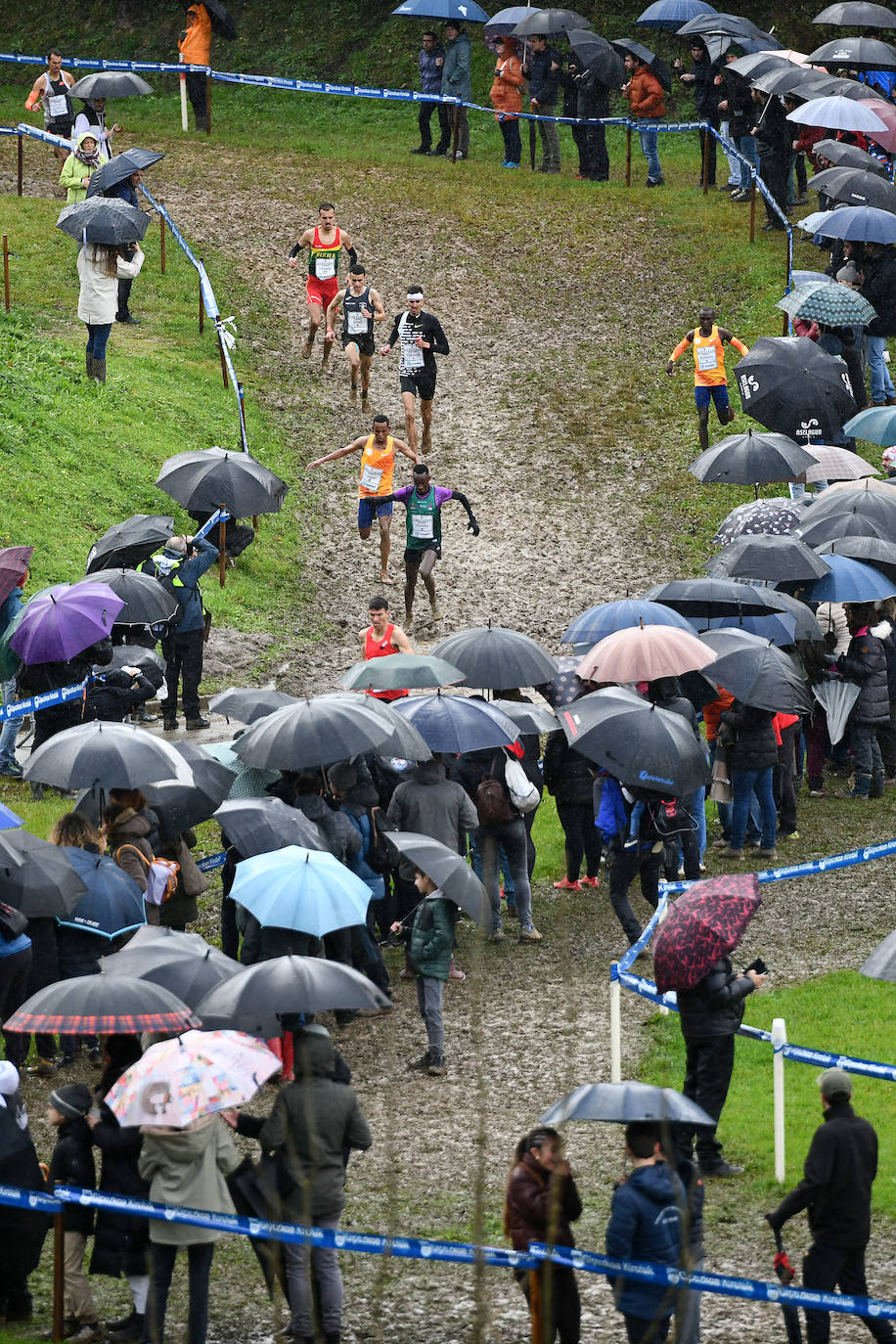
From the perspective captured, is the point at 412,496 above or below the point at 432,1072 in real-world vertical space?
above

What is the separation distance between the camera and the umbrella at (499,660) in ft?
48.3

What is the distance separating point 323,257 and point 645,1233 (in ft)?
61.8

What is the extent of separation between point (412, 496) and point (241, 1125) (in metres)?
11.4

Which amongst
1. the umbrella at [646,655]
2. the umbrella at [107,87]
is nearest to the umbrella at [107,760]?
the umbrella at [646,655]

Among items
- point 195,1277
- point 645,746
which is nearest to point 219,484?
point 645,746

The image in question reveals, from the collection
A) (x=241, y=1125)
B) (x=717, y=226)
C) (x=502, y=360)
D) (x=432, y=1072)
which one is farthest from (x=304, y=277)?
(x=241, y=1125)

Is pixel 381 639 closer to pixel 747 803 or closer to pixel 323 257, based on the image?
pixel 747 803

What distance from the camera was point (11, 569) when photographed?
632 inches

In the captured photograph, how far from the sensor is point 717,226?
97.9 feet

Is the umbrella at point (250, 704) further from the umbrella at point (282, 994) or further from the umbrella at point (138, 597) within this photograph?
the umbrella at point (282, 994)

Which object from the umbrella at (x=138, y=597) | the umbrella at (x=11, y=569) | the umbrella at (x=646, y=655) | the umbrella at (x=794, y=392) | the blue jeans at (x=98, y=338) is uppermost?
the blue jeans at (x=98, y=338)

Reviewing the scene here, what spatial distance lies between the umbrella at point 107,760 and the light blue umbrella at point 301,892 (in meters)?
1.28

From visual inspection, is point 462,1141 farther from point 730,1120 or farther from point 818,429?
point 818,429

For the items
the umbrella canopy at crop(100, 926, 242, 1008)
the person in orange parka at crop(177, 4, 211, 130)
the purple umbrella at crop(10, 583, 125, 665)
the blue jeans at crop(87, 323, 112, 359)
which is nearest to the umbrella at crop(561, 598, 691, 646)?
the purple umbrella at crop(10, 583, 125, 665)
